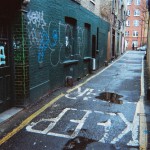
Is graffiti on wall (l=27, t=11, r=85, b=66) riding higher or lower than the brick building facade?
lower

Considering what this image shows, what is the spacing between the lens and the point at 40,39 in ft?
27.0

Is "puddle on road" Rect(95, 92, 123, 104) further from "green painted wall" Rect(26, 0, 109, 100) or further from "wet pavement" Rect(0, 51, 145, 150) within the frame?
"green painted wall" Rect(26, 0, 109, 100)

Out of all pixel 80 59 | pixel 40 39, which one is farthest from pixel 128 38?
pixel 40 39

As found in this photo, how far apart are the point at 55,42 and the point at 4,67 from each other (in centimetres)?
329

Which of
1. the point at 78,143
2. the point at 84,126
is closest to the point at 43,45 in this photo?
the point at 84,126

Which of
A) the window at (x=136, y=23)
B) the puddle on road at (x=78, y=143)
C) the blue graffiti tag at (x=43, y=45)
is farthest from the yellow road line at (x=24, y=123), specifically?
the window at (x=136, y=23)

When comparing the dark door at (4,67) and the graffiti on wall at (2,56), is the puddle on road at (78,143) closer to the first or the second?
the dark door at (4,67)

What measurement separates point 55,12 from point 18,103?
3839 millimetres

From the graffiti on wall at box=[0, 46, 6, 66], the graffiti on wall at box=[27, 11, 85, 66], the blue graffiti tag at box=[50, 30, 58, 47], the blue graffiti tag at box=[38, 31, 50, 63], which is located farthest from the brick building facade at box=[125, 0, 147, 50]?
the graffiti on wall at box=[0, 46, 6, 66]

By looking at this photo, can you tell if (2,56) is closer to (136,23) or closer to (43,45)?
(43,45)

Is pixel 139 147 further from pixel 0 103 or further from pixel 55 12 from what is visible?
pixel 55 12

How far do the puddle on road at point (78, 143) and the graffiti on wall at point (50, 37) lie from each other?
3377mm

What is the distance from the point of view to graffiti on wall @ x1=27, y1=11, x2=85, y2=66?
7.62m

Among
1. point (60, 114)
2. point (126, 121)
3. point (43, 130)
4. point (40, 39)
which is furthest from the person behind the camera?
point (40, 39)
